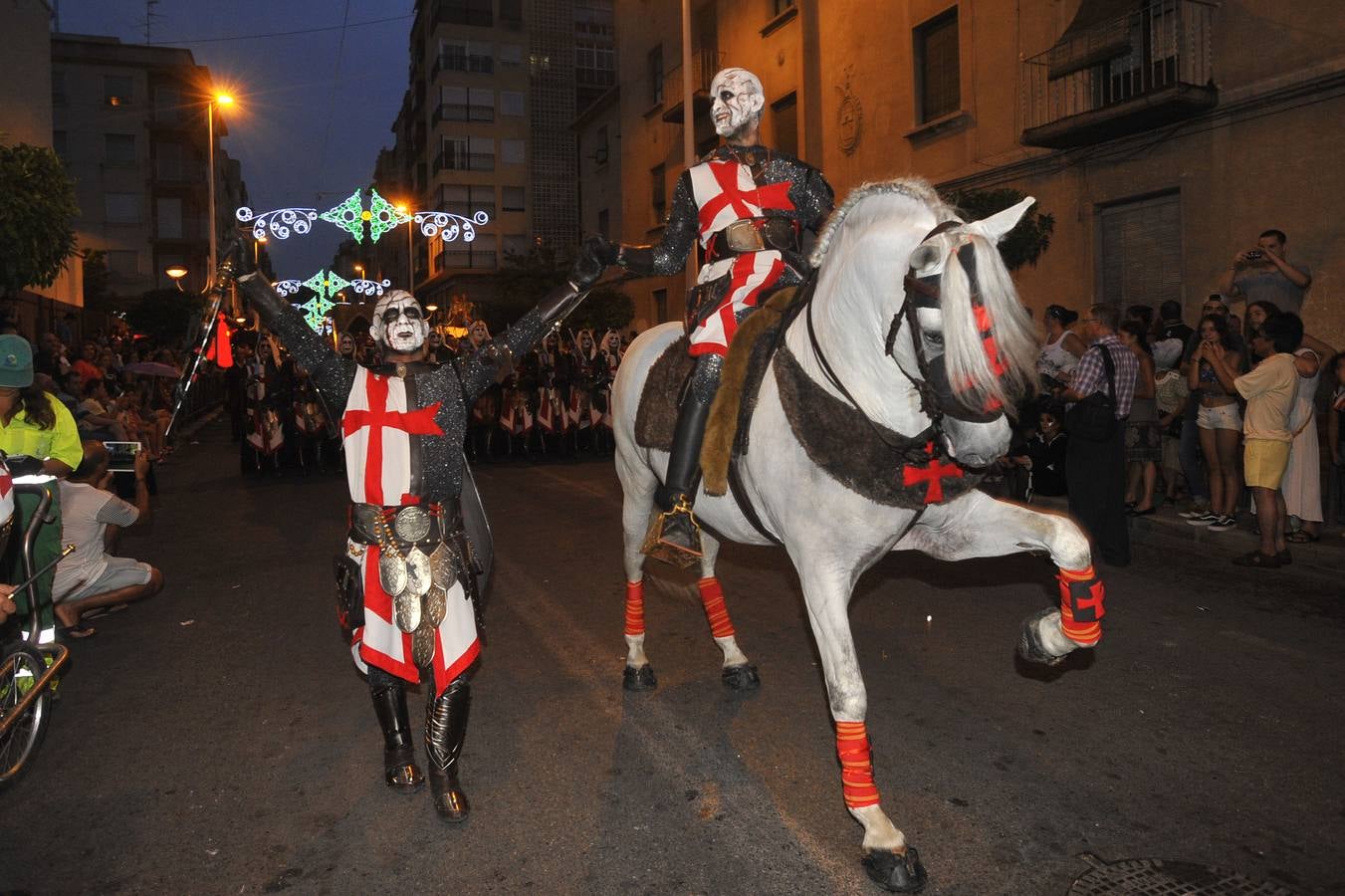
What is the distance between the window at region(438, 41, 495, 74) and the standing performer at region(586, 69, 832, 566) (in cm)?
5703

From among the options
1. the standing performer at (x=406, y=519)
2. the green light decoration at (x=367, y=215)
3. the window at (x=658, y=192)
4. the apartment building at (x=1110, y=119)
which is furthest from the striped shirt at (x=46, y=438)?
the window at (x=658, y=192)

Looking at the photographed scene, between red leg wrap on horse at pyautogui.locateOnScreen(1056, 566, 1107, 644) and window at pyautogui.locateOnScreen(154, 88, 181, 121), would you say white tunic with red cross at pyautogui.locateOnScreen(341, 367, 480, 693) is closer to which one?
red leg wrap on horse at pyautogui.locateOnScreen(1056, 566, 1107, 644)

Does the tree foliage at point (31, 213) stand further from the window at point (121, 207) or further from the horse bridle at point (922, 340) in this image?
the window at point (121, 207)

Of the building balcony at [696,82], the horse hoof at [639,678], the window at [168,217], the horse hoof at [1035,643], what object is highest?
the window at [168,217]

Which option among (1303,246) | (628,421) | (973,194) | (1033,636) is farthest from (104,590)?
(1303,246)

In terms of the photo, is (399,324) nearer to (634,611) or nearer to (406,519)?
(406,519)

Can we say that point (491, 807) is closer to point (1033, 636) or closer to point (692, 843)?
point (692, 843)

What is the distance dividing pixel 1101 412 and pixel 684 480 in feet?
16.8

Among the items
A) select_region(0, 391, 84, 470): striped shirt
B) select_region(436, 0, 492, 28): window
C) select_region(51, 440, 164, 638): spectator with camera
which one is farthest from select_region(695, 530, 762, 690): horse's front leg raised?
select_region(436, 0, 492, 28): window

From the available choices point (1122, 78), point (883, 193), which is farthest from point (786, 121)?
point (883, 193)

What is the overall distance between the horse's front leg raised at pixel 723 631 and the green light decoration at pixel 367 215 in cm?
1045

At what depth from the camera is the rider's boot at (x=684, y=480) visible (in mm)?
4078

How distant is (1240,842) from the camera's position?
336cm

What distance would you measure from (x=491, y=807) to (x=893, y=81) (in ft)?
57.3
